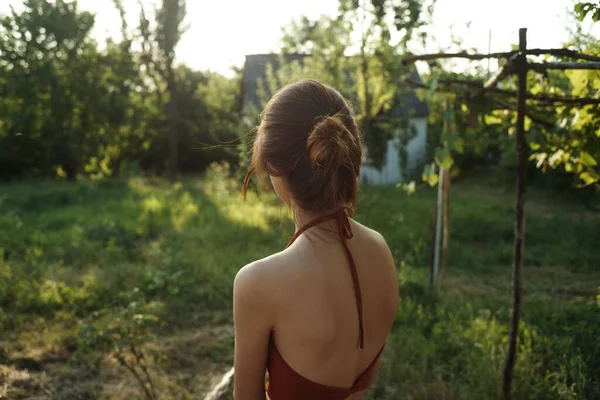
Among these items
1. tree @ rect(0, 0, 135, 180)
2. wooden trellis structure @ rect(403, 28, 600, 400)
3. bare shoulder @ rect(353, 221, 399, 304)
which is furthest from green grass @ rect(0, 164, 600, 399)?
tree @ rect(0, 0, 135, 180)

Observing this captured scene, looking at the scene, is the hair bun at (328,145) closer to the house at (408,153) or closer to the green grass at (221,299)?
the green grass at (221,299)

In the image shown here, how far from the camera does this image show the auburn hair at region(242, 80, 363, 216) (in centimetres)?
135

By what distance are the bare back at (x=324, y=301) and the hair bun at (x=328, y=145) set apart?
0.66 ft

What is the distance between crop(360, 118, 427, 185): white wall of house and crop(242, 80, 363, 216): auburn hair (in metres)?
17.6

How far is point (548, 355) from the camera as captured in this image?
143 inches

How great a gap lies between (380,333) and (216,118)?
24528 mm

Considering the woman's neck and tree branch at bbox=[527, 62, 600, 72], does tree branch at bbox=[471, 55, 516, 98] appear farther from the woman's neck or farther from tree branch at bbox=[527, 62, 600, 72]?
the woman's neck

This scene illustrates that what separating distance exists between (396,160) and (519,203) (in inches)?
676

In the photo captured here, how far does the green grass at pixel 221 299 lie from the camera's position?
3.69 metres

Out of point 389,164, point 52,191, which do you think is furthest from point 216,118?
point 52,191

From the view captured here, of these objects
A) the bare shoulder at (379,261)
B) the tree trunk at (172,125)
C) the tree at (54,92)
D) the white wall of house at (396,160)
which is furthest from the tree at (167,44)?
the bare shoulder at (379,261)

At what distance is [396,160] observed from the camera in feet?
65.6

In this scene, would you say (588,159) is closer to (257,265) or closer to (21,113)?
(257,265)

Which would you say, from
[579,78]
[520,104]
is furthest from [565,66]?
[579,78]
